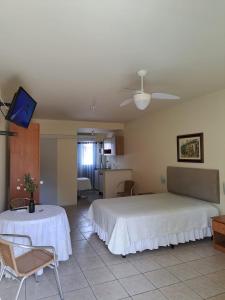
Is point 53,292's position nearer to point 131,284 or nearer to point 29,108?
point 131,284

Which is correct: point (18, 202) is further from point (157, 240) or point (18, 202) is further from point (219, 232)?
point (219, 232)

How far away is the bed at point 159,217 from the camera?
3.09 meters

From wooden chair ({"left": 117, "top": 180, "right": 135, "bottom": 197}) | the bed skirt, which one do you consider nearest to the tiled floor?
the bed skirt

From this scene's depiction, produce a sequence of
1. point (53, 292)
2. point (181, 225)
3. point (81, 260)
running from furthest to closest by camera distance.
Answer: point (181, 225)
point (81, 260)
point (53, 292)

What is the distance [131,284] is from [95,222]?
157cm

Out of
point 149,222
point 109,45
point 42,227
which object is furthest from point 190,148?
point 42,227

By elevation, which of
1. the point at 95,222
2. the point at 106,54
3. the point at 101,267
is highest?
the point at 106,54

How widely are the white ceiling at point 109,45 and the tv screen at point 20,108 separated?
31cm

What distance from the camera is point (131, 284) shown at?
96.7 inches

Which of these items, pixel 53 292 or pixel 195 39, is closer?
pixel 195 39

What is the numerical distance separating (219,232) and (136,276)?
57.9 inches

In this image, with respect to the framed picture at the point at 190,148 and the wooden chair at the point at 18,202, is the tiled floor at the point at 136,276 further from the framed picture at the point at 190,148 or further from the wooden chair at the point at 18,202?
the framed picture at the point at 190,148

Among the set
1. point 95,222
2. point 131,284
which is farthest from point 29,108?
point 131,284

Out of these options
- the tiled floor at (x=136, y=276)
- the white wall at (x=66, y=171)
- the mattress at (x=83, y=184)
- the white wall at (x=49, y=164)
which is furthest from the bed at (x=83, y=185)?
the tiled floor at (x=136, y=276)
